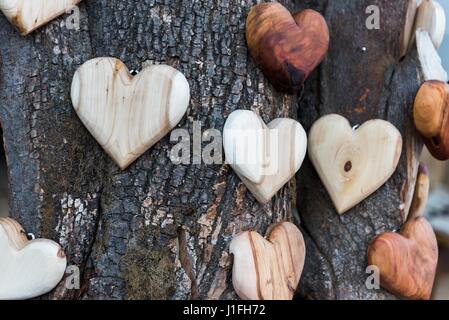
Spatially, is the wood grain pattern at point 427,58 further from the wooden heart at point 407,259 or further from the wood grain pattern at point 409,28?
the wooden heart at point 407,259

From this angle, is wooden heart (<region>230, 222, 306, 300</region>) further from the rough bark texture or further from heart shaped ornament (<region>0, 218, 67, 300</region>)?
heart shaped ornament (<region>0, 218, 67, 300</region>)

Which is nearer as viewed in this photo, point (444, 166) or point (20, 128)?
point (20, 128)

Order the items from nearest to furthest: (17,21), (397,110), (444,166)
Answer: (17,21) < (397,110) < (444,166)

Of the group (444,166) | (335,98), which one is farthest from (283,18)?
(444,166)

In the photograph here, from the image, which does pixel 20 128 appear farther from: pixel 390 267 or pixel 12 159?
pixel 390 267

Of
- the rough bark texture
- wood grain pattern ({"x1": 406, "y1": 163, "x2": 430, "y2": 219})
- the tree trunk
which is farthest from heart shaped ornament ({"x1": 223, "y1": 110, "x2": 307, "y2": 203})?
wood grain pattern ({"x1": 406, "y1": 163, "x2": 430, "y2": 219})

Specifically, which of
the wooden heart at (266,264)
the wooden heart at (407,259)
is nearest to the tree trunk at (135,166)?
the wooden heart at (266,264)
